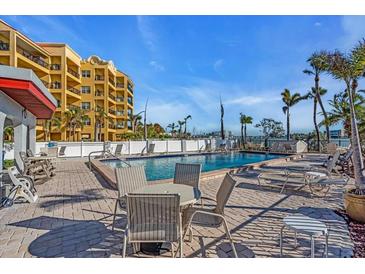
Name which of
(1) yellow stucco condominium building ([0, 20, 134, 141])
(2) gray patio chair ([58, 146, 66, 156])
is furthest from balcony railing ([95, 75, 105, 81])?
(2) gray patio chair ([58, 146, 66, 156])


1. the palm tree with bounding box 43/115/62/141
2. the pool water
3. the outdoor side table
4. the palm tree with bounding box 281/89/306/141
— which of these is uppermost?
the palm tree with bounding box 281/89/306/141

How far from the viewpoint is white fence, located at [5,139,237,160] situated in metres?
16.1

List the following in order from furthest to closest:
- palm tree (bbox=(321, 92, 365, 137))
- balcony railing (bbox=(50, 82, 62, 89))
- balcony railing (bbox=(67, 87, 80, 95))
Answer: balcony railing (bbox=(67, 87, 80, 95)), balcony railing (bbox=(50, 82, 62, 89)), palm tree (bbox=(321, 92, 365, 137))

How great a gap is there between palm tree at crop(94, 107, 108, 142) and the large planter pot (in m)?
32.1

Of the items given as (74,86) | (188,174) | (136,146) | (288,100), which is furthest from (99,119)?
(188,174)

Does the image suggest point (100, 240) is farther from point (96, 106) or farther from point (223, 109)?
point (96, 106)

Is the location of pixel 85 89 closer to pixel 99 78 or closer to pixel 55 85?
pixel 99 78

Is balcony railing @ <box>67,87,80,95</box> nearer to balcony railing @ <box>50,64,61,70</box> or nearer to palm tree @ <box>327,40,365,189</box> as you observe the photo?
balcony railing @ <box>50,64,61,70</box>

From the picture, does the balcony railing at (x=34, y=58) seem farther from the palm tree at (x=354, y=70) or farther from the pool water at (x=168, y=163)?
the palm tree at (x=354, y=70)

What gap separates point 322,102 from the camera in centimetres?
1970

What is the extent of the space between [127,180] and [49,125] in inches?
1141
